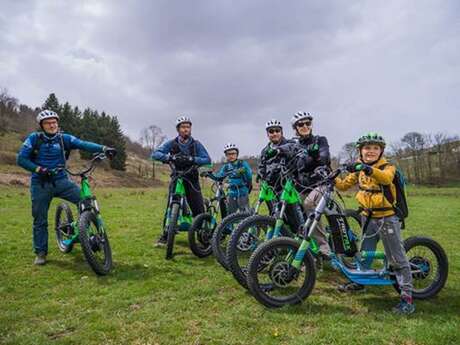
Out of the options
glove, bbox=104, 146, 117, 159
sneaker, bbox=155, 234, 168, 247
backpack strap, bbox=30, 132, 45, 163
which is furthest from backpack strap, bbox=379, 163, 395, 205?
backpack strap, bbox=30, 132, 45, 163

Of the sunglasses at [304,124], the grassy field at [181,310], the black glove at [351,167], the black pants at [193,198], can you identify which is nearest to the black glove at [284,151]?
the sunglasses at [304,124]

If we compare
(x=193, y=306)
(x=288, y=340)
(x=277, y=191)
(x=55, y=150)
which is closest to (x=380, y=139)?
(x=277, y=191)

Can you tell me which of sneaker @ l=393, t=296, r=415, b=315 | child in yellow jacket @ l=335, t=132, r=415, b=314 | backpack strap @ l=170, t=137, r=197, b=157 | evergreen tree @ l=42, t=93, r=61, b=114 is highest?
evergreen tree @ l=42, t=93, r=61, b=114

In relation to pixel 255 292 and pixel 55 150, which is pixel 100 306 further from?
pixel 55 150

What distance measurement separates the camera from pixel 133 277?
5.25 meters

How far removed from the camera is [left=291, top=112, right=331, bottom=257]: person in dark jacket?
202 inches

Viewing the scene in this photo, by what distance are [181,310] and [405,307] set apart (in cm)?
270

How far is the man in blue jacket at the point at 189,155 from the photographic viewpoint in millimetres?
6812

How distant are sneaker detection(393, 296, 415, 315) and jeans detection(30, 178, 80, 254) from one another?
5240 mm

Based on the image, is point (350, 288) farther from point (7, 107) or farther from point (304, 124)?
point (7, 107)

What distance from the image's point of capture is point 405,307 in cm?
405

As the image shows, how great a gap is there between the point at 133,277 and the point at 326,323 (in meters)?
3.02

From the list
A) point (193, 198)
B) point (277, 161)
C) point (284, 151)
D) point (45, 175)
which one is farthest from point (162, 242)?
point (284, 151)

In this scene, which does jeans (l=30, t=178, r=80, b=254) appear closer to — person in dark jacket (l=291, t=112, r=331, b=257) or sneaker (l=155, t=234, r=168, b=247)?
sneaker (l=155, t=234, r=168, b=247)
